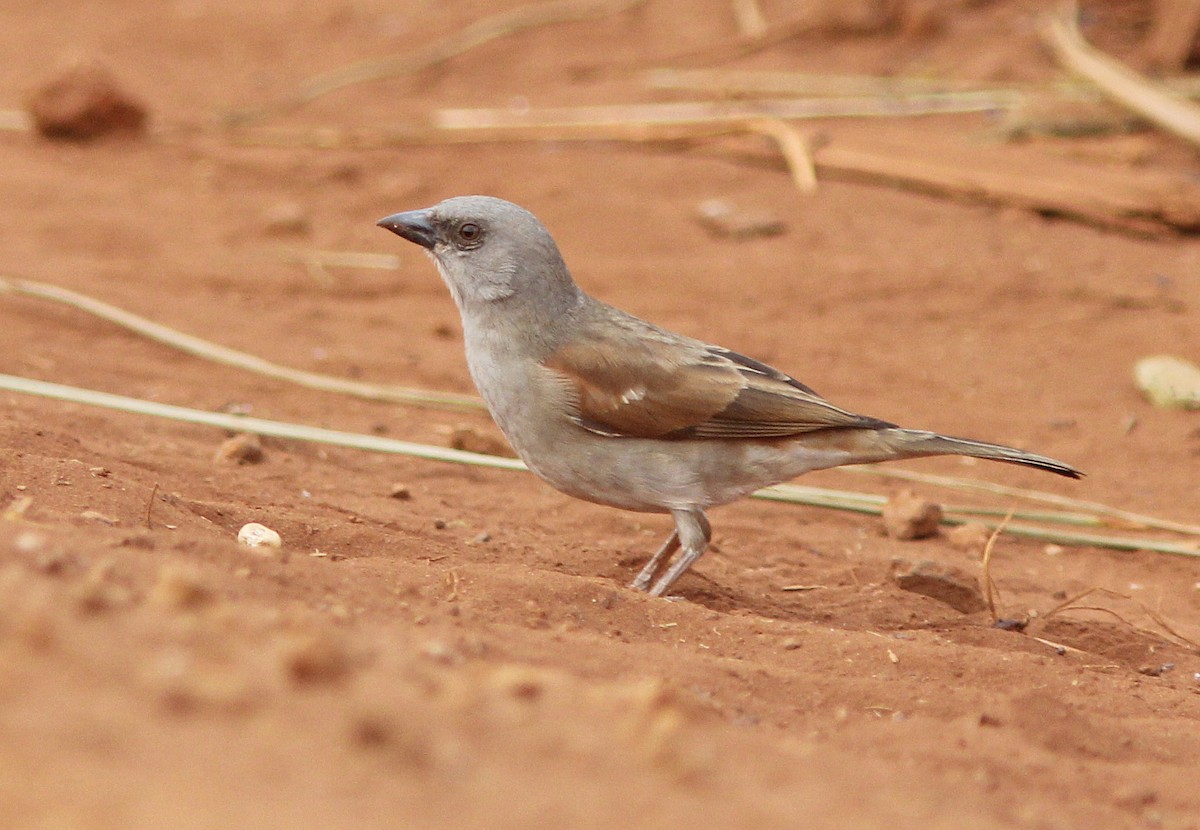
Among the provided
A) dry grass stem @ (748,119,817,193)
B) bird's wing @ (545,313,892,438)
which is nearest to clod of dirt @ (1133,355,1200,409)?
bird's wing @ (545,313,892,438)

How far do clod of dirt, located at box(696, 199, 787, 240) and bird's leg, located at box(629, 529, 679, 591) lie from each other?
5.36 metres

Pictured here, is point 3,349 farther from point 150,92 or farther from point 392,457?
point 150,92

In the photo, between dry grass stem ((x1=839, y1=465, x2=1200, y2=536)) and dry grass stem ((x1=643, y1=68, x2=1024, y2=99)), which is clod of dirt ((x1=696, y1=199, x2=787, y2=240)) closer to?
dry grass stem ((x1=643, y1=68, x2=1024, y2=99))

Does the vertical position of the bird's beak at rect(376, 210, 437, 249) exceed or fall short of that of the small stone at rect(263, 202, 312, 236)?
it exceeds it

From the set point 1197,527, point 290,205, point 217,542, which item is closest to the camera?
point 217,542

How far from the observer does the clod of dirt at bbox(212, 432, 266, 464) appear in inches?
230

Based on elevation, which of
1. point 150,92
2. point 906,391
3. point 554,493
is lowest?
point 554,493

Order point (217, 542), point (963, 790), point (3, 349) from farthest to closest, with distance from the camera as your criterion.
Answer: point (3, 349)
point (217, 542)
point (963, 790)

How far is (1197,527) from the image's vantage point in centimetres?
645

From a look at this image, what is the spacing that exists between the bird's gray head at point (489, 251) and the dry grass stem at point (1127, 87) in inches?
262

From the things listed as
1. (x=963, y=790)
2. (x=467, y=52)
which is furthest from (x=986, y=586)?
(x=467, y=52)

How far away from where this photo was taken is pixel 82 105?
12.0 m

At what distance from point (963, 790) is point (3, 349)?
5240 mm

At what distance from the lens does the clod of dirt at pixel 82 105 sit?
12023 millimetres
